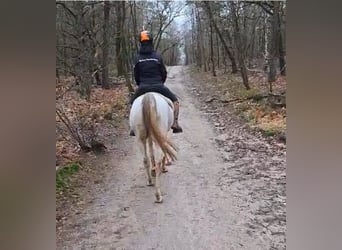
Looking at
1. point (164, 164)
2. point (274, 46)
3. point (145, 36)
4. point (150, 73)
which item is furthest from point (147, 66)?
point (274, 46)

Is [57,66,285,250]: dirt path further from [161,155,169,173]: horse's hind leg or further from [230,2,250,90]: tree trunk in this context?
[230,2,250,90]: tree trunk

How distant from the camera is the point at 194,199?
2.53 m

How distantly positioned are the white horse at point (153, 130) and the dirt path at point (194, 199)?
0.05 metres

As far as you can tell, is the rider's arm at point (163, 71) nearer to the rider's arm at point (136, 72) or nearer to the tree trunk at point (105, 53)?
the rider's arm at point (136, 72)

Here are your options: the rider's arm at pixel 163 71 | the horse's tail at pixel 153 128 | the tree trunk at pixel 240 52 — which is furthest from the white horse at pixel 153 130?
the tree trunk at pixel 240 52

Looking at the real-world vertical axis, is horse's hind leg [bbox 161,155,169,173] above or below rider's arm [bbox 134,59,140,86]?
below

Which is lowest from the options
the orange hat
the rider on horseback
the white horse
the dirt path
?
the dirt path

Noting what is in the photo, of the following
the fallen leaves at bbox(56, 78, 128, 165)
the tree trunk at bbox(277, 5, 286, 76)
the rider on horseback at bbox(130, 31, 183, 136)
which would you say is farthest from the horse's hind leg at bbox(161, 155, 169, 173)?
the tree trunk at bbox(277, 5, 286, 76)

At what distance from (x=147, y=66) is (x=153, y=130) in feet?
1.20

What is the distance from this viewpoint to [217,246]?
96.2 inches

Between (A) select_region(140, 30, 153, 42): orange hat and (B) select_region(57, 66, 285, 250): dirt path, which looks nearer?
(B) select_region(57, 66, 285, 250): dirt path

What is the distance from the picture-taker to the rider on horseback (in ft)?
8.45
